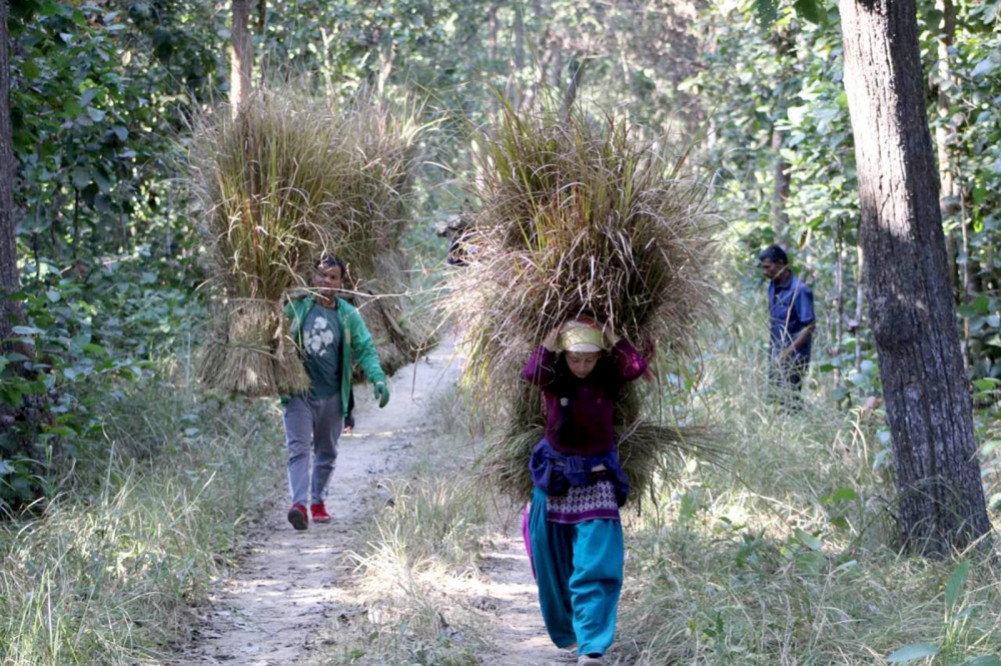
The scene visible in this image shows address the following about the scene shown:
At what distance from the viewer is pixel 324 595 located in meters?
5.11

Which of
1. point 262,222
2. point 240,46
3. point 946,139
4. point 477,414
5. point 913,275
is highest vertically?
point 240,46

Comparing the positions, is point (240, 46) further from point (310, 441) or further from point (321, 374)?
point (310, 441)

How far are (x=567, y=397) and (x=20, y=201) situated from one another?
4.38m

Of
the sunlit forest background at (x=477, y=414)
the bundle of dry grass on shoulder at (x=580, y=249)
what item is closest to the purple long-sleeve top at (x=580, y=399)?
the bundle of dry grass on shoulder at (x=580, y=249)

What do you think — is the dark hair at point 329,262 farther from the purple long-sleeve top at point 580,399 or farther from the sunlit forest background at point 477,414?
the purple long-sleeve top at point 580,399

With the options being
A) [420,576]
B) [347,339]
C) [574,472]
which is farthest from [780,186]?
[574,472]

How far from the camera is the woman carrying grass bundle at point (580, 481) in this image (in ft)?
13.6

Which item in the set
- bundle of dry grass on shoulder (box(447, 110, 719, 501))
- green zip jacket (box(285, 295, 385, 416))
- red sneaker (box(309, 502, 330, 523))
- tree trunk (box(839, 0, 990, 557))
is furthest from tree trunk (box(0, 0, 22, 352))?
tree trunk (box(839, 0, 990, 557))

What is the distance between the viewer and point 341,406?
6520mm

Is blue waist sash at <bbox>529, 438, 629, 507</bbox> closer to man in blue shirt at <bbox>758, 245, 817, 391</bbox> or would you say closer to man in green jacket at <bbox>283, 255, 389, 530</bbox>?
man in green jacket at <bbox>283, 255, 389, 530</bbox>

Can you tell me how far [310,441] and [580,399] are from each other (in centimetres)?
259

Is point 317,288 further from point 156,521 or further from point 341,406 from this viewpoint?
point 156,521

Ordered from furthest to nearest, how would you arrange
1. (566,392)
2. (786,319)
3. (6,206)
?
(786,319)
(6,206)
(566,392)

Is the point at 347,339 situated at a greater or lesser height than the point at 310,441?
greater
